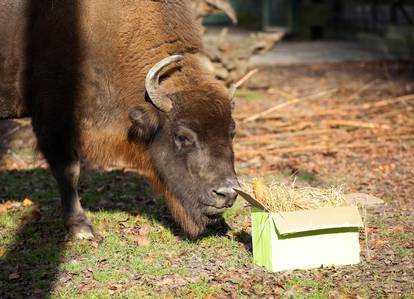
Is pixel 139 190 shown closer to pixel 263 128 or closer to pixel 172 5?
pixel 172 5

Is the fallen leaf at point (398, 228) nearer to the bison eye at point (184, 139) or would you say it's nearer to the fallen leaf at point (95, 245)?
the bison eye at point (184, 139)

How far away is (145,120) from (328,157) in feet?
14.2

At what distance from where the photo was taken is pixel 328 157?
34.6ft

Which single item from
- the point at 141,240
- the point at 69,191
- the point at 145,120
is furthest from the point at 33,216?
the point at 145,120

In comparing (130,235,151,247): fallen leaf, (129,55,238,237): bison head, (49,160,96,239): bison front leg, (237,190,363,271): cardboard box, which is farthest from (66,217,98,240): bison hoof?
(237,190,363,271): cardboard box

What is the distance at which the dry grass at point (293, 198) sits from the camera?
6004mm

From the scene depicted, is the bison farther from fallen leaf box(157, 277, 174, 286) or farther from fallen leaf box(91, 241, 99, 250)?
fallen leaf box(157, 277, 174, 286)

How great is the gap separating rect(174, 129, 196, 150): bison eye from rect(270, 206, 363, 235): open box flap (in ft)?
3.79

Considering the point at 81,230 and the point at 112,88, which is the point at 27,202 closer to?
the point at 81,230

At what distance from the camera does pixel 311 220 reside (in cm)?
581

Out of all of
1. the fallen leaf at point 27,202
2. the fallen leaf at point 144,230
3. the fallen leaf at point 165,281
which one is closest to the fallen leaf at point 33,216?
the fallen leaf at point 27,202

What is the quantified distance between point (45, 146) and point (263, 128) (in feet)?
17.5

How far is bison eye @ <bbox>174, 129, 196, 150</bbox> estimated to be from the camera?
21.6 ft

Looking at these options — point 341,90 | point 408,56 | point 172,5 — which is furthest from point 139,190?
point 408,56
